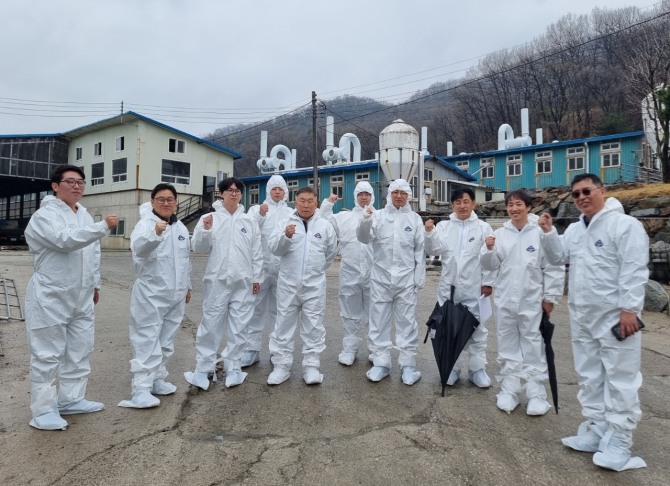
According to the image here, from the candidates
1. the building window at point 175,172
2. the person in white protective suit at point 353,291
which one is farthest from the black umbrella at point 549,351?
the building window at point 175,172

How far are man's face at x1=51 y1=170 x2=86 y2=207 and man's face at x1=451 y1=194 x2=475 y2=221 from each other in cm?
330

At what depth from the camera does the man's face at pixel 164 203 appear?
3822 millimetres

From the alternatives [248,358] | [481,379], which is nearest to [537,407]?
[481,379]

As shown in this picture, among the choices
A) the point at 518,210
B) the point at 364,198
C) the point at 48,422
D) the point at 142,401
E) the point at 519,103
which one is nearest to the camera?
the point at 48,422

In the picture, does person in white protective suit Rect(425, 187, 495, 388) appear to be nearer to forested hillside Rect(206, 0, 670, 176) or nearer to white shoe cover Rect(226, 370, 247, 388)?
white shoe cover Rect(226, 370, 247, 388)

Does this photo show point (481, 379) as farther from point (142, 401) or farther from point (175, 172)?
point (175, 172)

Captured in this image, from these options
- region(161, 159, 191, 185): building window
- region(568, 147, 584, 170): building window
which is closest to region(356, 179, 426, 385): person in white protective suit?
region(568, 147, 584, 170): building window

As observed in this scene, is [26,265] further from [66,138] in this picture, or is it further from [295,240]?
[66,138]

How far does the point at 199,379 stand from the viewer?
13.3 feet

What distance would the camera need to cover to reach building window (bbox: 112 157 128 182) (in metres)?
26.7

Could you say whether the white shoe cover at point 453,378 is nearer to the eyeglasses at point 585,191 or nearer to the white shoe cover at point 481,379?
the white shoe cover at point 481,379

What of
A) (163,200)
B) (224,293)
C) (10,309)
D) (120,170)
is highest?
(120,170)

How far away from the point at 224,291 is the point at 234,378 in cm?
82

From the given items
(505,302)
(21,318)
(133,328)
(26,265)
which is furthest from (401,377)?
(26,265)
